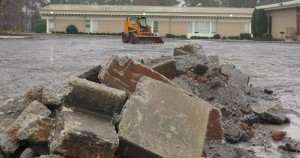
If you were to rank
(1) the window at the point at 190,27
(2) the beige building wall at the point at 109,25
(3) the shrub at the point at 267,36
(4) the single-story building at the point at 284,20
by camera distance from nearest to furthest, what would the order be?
1. (4) the single-story building at the point at 284,20
2. (3) the shrub at the point at 267,36
3. (2) the beige building wall at the point at 109,25
4. (1) the window at the point at 190,27

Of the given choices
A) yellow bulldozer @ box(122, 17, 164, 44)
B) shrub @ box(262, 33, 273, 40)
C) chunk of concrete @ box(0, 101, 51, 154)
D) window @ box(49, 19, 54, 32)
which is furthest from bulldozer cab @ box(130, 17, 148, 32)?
chunk of concrete @ box(0, 101, 51, 154)

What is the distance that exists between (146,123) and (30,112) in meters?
1.39

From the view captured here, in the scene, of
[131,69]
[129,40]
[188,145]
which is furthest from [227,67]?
[129,40]

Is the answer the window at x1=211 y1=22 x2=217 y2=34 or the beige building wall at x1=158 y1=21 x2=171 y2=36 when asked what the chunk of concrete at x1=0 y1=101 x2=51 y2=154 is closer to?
the beige building wall at x1=158 y1=21 x2=171 y2=36

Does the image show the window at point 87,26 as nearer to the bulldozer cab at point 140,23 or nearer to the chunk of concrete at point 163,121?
the bulldozer cab at point 140,23

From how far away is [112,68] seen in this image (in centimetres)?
586

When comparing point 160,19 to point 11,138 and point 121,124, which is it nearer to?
point 11,138

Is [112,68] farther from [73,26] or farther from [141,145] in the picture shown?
[73,26]

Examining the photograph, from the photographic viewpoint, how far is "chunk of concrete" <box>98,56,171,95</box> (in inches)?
227

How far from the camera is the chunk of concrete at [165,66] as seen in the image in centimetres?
757

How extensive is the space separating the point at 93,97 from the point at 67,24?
2079 inches

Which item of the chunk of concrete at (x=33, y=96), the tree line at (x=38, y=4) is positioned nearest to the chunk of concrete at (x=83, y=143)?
the chunk of concrete at (x=33, y=96)

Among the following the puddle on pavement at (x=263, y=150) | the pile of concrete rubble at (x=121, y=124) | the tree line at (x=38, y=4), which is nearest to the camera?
the pile of concrete rubble at (x=121, y=124)

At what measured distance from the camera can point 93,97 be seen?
16.6 feet
